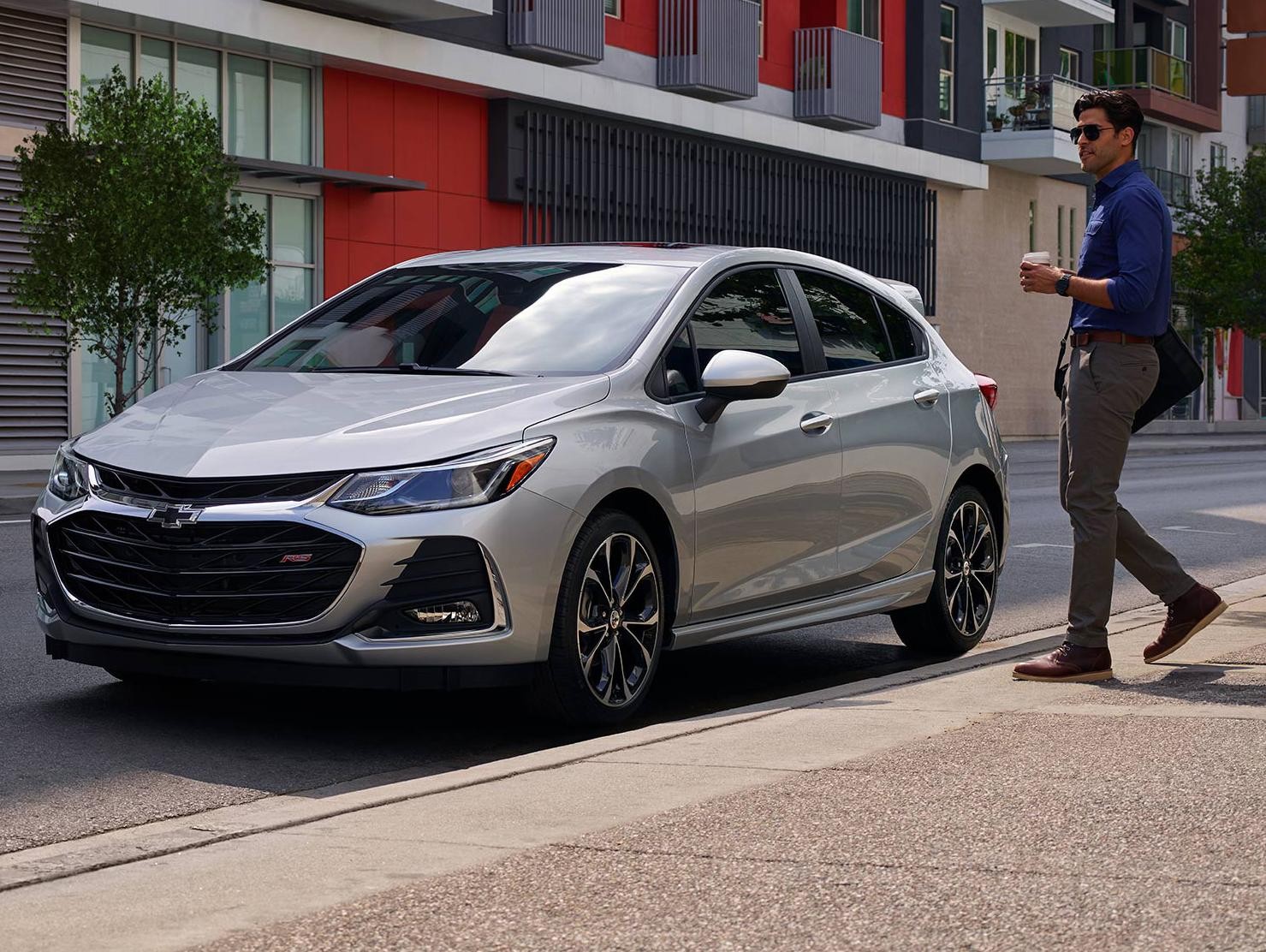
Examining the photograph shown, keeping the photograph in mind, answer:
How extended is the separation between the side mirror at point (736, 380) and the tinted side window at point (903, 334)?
1603 mm

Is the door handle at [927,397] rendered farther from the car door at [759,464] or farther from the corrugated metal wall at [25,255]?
the corrugated metal wall at [25,255]

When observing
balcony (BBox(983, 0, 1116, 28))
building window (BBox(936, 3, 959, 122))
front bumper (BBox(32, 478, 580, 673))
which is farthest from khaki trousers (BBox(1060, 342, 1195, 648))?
balcony (BBox(983, 0, 1116, 28))

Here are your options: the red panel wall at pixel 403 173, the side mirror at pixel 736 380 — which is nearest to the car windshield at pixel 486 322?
the side mirror at pixel 736 380

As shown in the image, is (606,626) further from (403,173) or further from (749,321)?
(403,173)

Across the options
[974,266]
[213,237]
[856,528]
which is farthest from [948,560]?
[974,266]

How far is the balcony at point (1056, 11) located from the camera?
43.2 meters

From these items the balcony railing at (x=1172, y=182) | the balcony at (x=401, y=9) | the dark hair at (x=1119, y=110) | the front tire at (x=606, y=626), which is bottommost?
the front tire at (x=606, y=626)

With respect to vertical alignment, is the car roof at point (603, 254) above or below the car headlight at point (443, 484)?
above

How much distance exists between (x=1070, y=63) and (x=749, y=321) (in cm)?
4336

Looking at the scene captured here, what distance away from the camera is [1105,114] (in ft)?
24.0

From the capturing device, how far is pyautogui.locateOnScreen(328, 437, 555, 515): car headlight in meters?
5.98

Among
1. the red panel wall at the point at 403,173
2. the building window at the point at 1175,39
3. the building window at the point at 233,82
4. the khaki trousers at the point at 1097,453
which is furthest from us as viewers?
the building window at the point at 1175,39

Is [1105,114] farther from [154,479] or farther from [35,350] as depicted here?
[35,350]

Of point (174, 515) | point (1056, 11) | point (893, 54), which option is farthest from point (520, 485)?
point (1056, 11)
